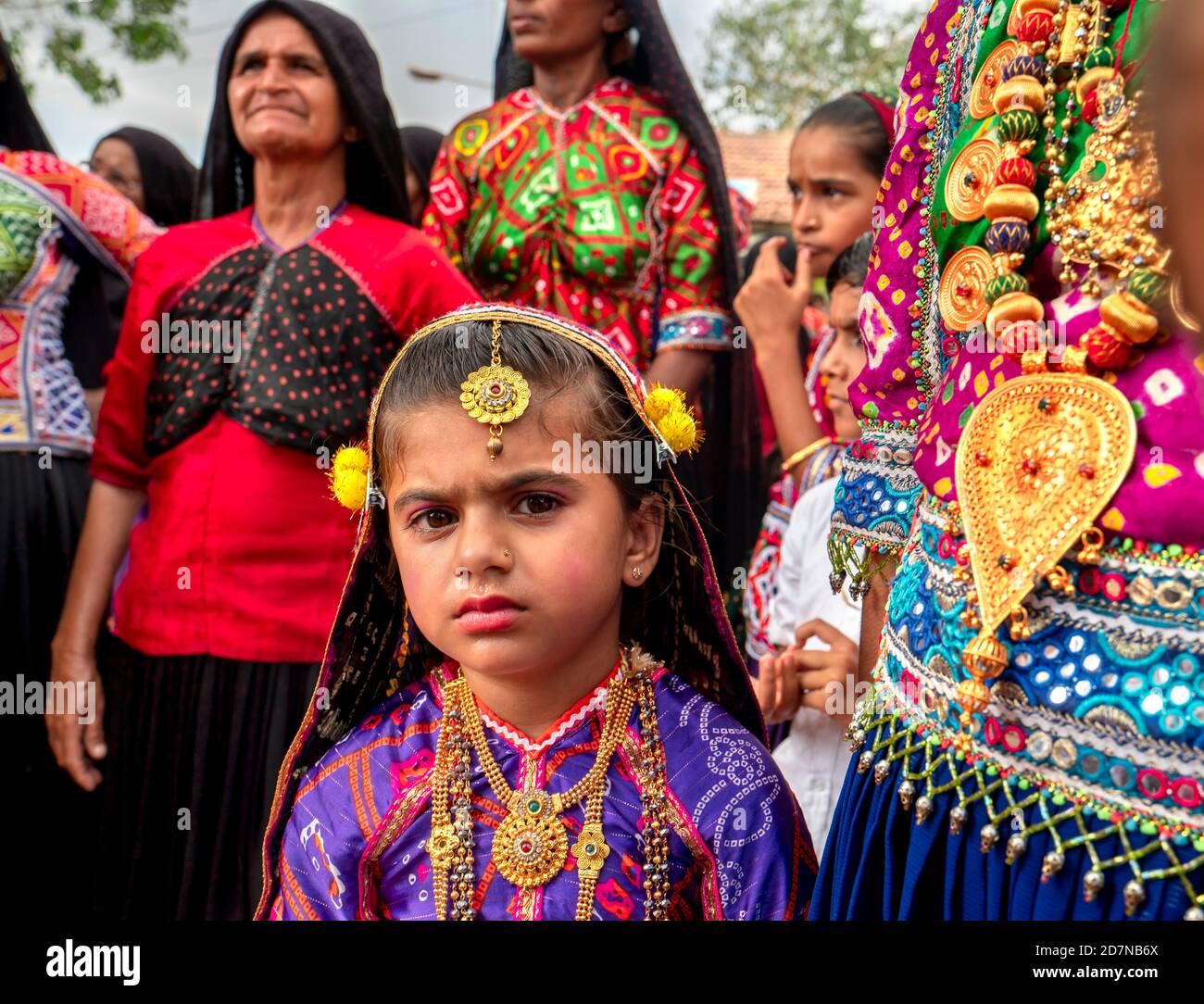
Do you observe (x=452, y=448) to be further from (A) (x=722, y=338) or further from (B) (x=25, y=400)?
(B) (x=25, y=400)

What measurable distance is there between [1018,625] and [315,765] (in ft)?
3.89

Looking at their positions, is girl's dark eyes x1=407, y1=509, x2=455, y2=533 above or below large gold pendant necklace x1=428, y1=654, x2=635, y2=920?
above

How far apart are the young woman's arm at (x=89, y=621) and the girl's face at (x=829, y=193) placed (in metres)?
2.05

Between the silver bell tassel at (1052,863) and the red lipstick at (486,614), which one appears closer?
the silver bell tassel at (1052,863)

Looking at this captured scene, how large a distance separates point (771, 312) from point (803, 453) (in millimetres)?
427

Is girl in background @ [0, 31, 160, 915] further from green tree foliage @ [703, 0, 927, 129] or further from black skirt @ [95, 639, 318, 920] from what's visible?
green tree foliage @ [703, 0, 927, 129]

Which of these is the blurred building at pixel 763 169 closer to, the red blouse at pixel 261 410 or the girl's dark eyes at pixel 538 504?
the red blouse at pixel 261 410

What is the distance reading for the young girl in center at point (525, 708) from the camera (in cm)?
165

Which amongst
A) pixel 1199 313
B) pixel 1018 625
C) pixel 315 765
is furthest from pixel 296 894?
pixel 1199 313

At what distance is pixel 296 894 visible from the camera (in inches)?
68.7

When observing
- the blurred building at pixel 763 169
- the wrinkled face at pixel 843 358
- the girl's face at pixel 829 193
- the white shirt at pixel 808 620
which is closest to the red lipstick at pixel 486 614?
the white shirt at pixel 808 620

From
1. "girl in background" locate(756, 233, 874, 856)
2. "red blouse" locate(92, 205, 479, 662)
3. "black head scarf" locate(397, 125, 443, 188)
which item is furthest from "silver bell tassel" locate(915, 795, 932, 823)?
"black head scarf" locate(397, 125, 443, 188)

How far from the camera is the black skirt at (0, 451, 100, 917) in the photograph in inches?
125

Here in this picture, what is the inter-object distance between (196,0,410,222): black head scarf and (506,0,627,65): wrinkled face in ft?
1.84
